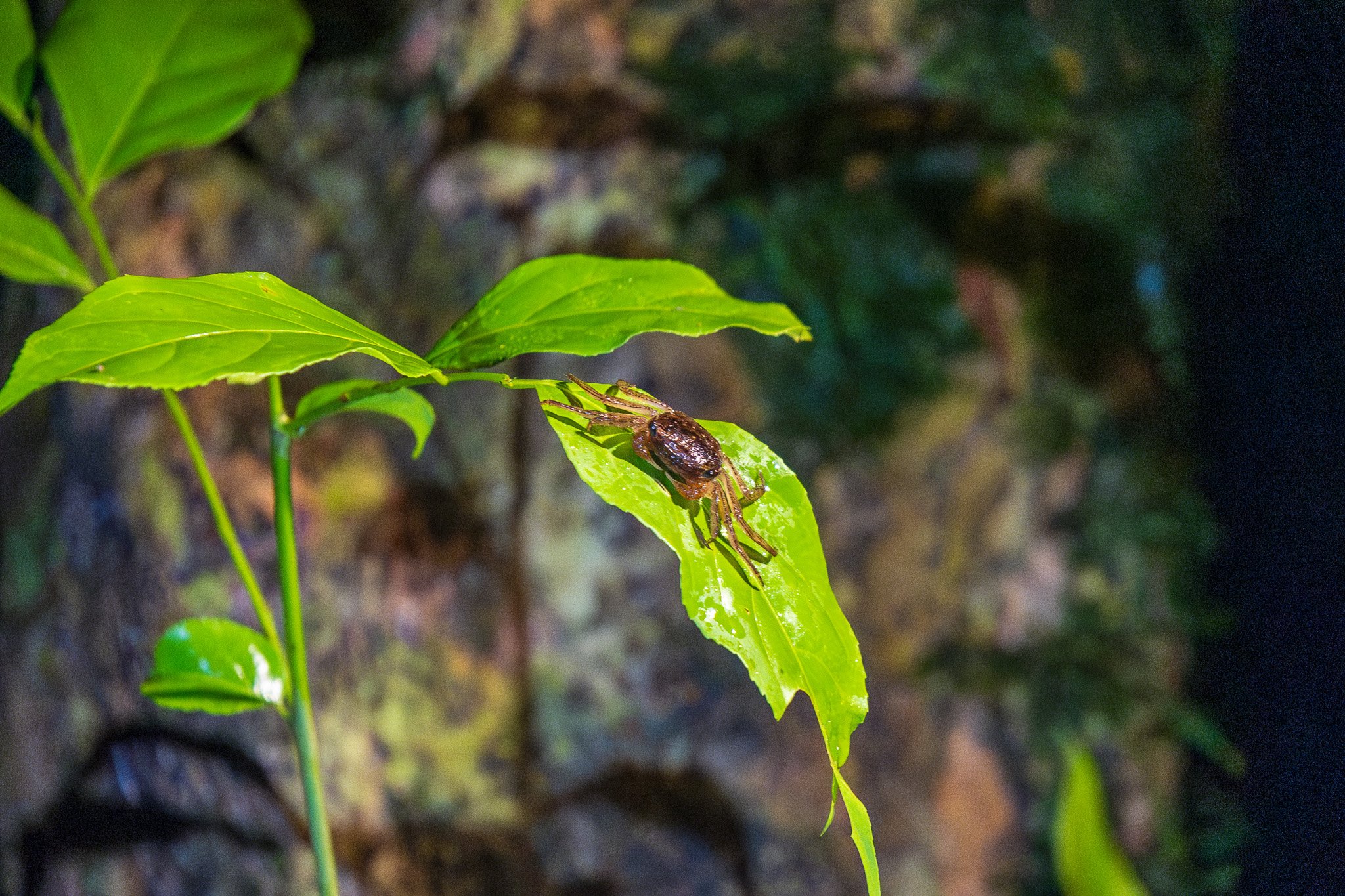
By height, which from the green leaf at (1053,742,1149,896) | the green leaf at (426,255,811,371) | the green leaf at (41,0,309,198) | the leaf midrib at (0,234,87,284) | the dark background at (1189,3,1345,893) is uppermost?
the green leaf at (41,0,309,198)

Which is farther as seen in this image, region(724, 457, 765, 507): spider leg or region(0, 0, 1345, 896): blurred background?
region(0, 0, 1345, 896): blurred background

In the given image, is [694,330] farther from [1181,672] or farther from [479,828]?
[1181,672]

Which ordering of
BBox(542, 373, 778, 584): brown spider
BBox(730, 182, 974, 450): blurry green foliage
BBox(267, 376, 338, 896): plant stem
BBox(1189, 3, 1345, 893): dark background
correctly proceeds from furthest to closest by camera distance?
BBox(730, 182, 974, 450): blurry green foliage → BBox(1189, 3, 1345, 893): dark background → BBox(267, 376, 338, 896): plant stem → BBox(542, 373, 778, 584): brown spider

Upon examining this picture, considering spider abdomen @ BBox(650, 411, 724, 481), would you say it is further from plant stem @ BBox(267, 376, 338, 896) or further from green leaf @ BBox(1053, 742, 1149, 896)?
green leaf @ BBox(1053, 742, 1149, 896)

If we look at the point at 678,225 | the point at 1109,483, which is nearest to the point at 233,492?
the point at 678,225

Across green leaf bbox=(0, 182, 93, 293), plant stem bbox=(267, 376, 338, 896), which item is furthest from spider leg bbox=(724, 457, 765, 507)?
green leaf bbox=(0, 182, 93, 293)

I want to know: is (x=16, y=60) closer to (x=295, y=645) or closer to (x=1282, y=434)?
(x=295, y=645)

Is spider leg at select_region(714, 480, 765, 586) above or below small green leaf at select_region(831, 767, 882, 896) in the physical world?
above
